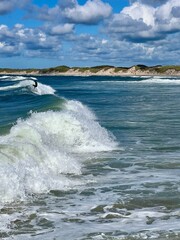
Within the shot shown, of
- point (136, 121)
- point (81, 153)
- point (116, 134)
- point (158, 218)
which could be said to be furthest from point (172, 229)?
point (136, 121)

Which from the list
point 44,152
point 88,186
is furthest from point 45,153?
point 88,186

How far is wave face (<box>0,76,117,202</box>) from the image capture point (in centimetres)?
1083

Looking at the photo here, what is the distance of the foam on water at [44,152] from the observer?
10836mm

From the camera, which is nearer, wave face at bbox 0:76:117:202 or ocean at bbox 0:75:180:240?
ocean at bbox 0:75:180:240

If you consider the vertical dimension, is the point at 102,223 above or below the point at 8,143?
below

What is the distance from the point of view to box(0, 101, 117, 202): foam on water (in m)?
10.8

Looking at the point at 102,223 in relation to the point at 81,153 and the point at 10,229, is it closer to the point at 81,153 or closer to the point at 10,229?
the point at 10,229

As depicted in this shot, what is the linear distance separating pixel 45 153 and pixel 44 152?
65 mm

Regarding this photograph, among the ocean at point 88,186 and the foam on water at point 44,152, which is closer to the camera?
the ocean at point 88,186

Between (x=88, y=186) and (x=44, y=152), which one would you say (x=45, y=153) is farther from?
(x=88, y=186)

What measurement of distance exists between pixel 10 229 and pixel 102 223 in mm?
1729

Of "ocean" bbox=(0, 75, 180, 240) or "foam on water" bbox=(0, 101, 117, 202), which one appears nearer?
"ocean" bbox=(0, 75, 180, 240)

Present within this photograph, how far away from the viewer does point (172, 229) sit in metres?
8.24

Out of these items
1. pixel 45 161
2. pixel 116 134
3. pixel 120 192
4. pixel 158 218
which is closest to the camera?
pixel 158 218
